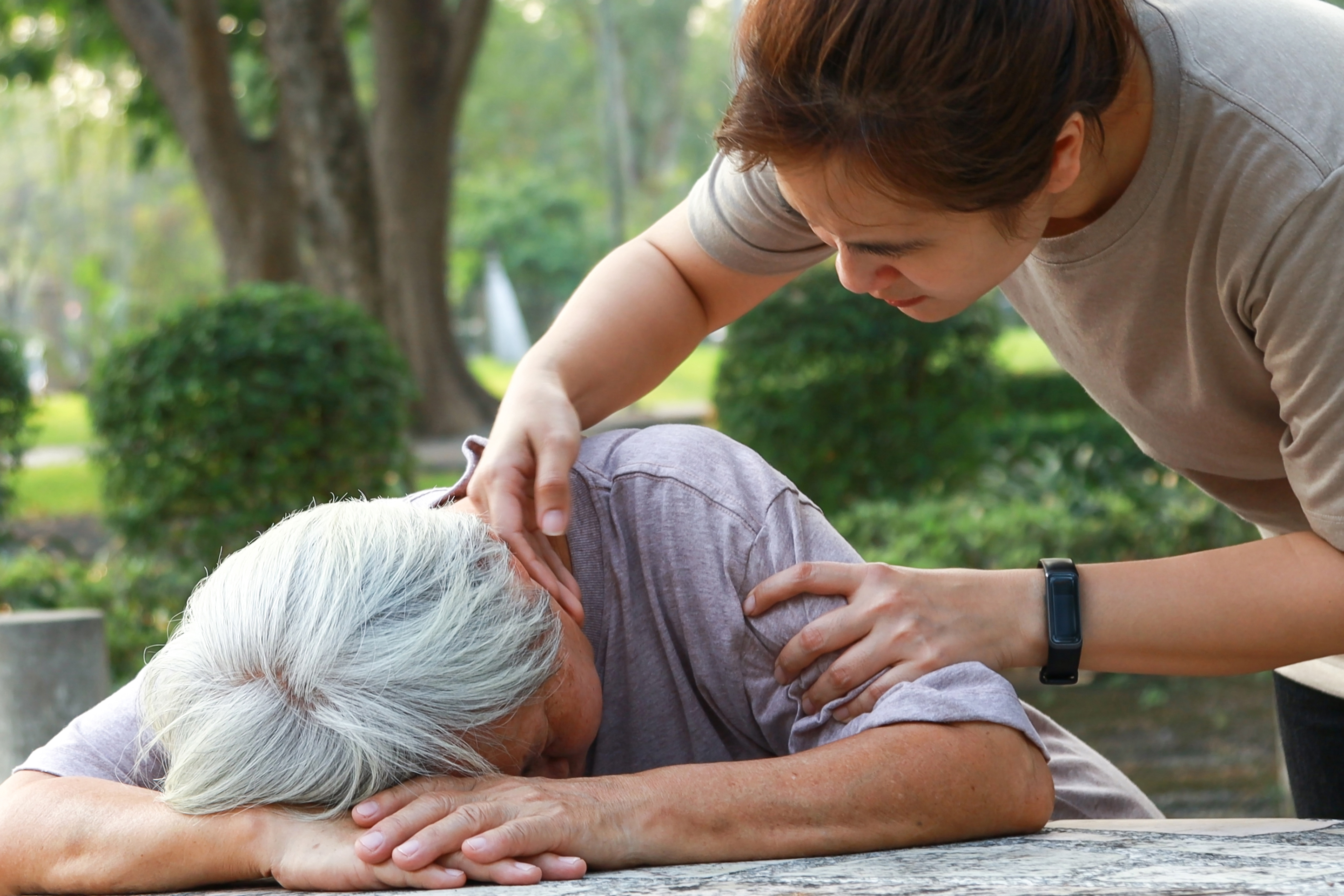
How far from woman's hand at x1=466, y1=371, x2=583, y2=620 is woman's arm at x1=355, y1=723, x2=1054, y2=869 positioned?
32 centimetres

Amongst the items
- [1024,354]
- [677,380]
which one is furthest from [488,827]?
[677,380]

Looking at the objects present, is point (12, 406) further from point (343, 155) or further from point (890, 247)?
point (890, 247)

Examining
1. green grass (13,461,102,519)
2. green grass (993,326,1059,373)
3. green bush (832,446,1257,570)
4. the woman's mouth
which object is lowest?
green bush (832,446,1257,570)

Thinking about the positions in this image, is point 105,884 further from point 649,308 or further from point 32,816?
point 649,308

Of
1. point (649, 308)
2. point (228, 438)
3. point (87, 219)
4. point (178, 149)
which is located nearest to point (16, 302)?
point (87, 219)

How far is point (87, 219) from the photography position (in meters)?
44.4

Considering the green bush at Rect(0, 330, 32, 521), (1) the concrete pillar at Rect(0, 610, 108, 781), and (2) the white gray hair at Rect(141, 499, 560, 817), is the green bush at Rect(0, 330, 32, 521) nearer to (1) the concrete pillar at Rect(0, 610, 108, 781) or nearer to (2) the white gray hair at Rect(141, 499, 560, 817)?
(1) the concrete pillar at Rect(0, 610, 108, 781)

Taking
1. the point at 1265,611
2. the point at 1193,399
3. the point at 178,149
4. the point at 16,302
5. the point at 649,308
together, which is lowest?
the point at 1265,611

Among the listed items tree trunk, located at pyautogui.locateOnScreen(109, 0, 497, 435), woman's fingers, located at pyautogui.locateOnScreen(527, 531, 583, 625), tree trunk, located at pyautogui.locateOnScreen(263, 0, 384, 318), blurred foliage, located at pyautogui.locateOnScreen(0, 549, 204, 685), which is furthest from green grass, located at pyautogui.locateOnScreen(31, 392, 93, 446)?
woman's fingers, located at pyautogui.locateOnScreen(527, 531, 583, 625)

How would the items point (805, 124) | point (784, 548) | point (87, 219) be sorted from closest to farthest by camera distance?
1. point (805, 124)
2. point (784, 548)
3. point (87, 219)

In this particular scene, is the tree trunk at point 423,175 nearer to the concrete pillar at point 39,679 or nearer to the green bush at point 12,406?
the green bush at point 12,406

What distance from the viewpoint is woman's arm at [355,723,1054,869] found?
1600 millimetres

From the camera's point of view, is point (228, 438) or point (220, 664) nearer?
point (220, 664)

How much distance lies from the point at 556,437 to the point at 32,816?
857 mm
